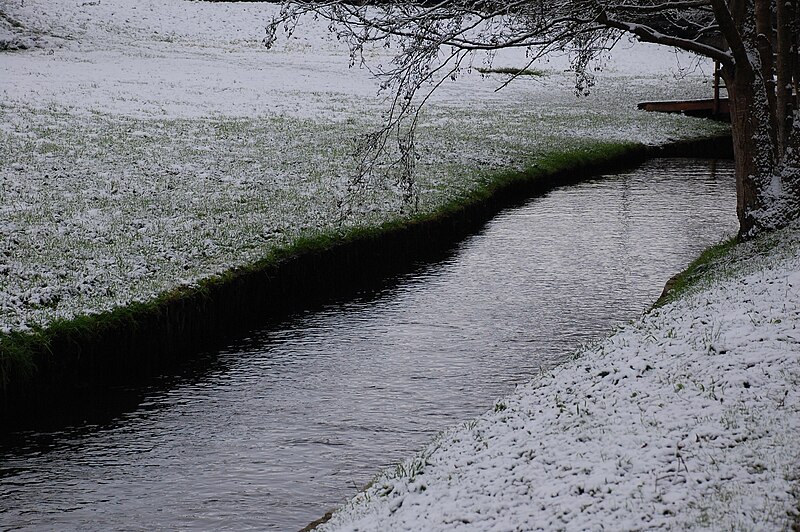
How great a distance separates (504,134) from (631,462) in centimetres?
2795

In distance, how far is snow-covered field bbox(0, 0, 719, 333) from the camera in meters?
15.0

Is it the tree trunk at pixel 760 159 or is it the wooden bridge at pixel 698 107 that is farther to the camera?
the wooden bridge at pixel 698 107

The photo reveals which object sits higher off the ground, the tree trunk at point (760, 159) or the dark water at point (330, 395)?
the tree trunk at point (760, 159)

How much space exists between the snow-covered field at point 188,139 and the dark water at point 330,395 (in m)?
2.20

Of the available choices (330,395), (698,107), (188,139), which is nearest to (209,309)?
(330,395)

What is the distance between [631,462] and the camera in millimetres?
6473

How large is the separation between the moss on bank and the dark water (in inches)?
28.6

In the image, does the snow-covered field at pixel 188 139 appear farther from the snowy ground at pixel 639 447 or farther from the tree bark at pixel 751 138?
the tree bark at pixel 751 138

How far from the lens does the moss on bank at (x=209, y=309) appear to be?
1124 cm

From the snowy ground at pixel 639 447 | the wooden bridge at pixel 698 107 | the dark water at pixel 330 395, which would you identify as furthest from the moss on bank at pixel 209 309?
the wooden bridge at pixel 698 107

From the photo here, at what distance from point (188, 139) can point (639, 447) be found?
71.3ft

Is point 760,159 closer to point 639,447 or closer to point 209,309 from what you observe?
point 209,309

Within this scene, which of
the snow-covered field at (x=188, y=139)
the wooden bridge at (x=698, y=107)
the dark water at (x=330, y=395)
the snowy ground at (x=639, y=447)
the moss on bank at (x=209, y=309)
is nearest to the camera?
the snowy ground at (x=639, y=447)

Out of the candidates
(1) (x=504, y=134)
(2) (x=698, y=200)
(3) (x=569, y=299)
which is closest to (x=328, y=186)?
(3) (x=569, y=299)
